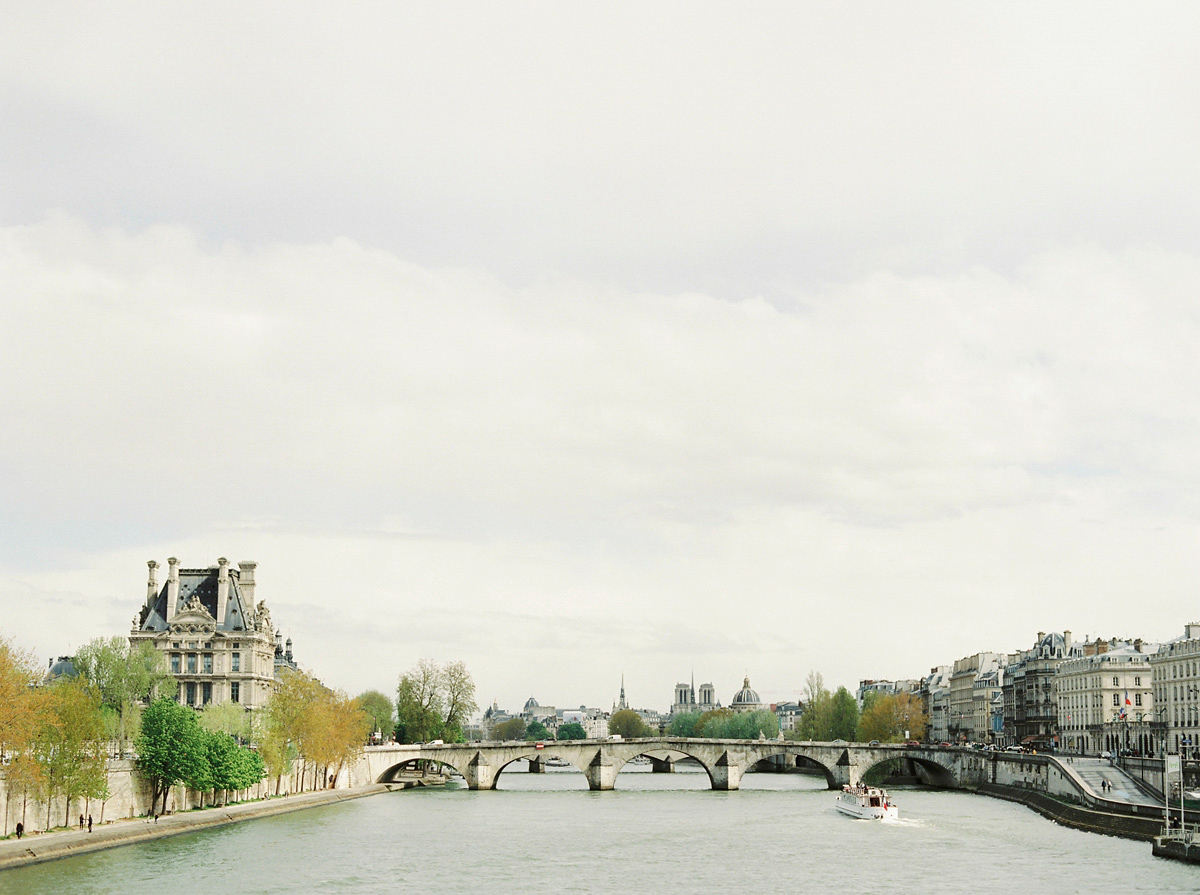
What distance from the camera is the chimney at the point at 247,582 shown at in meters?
118

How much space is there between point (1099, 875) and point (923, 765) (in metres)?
75.0

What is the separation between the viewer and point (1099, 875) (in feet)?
185

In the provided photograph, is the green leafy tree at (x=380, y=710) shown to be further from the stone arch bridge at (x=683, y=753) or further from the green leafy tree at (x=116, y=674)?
the green leafy tree at (x=116, y=674)

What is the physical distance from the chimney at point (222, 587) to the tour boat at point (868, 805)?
5256 centimetres

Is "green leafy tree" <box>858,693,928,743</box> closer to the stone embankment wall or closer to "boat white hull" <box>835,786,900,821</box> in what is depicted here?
"boat white hull" <box>835,786,900,821</box>

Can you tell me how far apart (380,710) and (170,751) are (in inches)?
3525

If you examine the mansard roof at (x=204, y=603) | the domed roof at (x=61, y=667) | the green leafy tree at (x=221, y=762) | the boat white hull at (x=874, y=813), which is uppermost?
the mansard roof at (x=204, y=603)

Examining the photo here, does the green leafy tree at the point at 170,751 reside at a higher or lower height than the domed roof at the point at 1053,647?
lower

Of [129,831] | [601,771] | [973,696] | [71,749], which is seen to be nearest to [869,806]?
[601,771]

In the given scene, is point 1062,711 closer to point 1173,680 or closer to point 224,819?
point 1173,680

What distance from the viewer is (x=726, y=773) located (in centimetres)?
11931

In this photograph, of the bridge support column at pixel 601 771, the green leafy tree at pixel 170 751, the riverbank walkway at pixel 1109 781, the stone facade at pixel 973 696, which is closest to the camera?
the green leafy tree at pixel 170 751

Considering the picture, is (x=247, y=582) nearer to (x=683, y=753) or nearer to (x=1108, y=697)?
(x=683, y=753)

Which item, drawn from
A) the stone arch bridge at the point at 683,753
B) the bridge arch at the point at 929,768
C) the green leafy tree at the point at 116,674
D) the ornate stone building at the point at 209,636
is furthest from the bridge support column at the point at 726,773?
the green leafy tree at the point at 116,674
